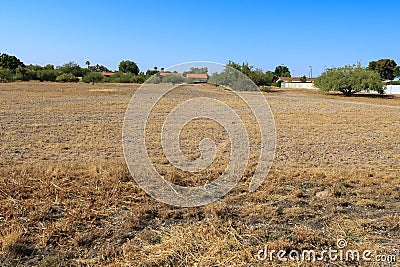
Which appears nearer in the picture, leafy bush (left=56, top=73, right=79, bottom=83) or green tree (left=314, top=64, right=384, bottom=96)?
green tree (left=314, top=64, right=384, bottom=96)

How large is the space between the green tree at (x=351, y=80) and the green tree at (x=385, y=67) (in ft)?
148

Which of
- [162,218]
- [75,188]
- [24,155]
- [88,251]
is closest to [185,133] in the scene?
[24,155]

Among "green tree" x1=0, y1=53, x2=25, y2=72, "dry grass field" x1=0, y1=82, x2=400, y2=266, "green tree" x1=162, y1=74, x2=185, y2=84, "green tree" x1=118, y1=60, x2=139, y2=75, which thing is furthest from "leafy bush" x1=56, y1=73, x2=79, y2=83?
"green tree" x1=162, y1=74, x2=185, y2=84

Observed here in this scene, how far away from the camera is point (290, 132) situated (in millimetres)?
10258

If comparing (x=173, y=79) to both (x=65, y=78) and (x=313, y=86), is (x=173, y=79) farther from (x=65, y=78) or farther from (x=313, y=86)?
(x=65, y=78)

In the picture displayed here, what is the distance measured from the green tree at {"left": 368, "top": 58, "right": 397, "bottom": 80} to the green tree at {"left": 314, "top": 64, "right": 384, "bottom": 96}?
4500 cm

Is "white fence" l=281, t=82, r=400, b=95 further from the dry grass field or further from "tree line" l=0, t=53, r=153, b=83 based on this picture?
the dry grass field

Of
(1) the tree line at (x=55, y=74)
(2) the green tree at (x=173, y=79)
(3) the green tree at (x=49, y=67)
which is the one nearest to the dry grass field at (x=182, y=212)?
(2) the green tree at (x=173, y=79)

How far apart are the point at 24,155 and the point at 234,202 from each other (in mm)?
4376

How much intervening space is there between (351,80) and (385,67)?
4958 cm

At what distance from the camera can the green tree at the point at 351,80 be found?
1420 inches

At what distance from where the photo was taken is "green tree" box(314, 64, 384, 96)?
36062mm

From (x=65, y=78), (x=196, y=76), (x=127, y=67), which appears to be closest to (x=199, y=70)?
(x=196, y=76)

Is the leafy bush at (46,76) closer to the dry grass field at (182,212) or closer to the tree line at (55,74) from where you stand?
the tree line at (55,74)
